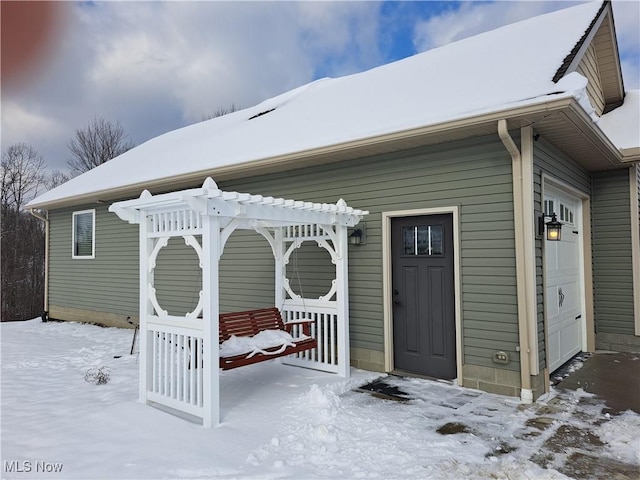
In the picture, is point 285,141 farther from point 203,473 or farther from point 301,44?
point 301,44

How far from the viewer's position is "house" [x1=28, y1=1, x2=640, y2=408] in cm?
423

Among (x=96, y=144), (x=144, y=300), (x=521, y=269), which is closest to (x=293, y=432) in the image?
(x=144, y=300)

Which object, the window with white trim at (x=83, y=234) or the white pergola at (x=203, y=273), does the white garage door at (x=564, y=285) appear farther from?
the window with white trim at (x=83, y=234)

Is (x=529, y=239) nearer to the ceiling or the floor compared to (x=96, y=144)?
nearer to the floor

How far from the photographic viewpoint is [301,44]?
11977 millimetres

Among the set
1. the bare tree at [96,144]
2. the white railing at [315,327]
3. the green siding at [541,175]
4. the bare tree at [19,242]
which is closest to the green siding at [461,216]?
the green siding at [541,175]

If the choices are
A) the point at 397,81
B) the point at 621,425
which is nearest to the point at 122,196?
the point at 397,81

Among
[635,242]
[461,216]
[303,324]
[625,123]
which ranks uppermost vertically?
[625,123]

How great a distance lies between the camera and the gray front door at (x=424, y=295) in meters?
4.77

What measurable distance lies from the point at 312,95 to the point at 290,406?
6.25 metres

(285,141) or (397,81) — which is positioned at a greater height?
(397,81)

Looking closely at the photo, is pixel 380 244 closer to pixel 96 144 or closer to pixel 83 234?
pixel 83 234

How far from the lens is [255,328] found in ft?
15.8

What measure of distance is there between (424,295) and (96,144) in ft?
68.3
